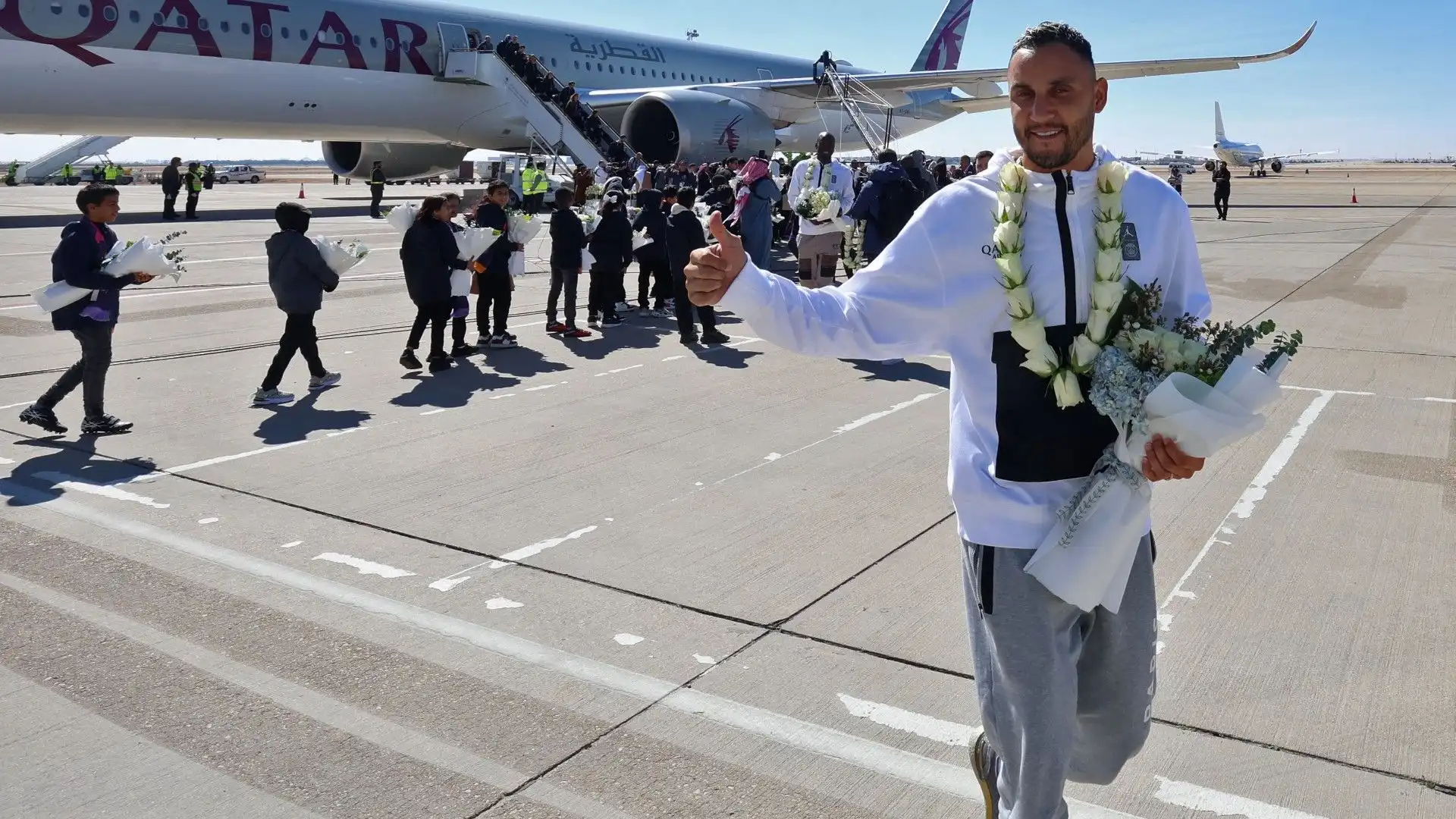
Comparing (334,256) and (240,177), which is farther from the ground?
(240,177)

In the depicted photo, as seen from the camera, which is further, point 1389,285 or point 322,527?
point 1389,285

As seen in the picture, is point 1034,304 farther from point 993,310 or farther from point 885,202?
point 885,202

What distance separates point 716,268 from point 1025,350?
2.24 feet

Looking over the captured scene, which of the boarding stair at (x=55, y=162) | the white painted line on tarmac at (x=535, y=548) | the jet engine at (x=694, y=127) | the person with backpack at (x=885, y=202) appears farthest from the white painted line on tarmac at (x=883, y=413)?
the boarding stair at (x=55, y=162)

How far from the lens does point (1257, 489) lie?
20.7 feet

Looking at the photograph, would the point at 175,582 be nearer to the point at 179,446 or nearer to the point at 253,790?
the point at 253,790

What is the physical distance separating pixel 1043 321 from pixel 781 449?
485 cm

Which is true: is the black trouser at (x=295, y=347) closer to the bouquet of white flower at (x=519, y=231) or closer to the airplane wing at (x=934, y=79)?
the bouquet of white flower at (x=519, y=231)

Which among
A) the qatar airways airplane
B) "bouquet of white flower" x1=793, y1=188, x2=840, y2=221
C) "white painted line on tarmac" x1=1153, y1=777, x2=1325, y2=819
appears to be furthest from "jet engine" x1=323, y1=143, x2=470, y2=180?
"white painted line on tarmac" x1=1153, y1=777, x2=1325, y2=819

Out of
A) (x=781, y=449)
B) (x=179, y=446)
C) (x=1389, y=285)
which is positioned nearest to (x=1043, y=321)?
(x=781, y=449)

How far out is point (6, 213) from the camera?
2731 cm

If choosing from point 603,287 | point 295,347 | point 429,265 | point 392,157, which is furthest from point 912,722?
point 392,157

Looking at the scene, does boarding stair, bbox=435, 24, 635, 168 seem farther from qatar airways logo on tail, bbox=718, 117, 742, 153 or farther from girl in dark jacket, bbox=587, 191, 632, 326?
girl in dark jacket, bbox=587, 191, 632, 326

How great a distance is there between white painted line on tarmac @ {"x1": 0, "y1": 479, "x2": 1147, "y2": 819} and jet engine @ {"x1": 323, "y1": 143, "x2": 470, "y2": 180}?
27401 millimetres
